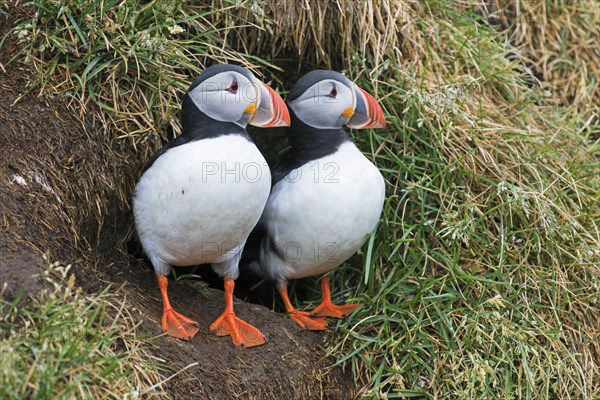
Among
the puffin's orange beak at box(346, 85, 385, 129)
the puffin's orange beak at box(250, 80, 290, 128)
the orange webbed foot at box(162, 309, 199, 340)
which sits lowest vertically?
the orange webbed foot at box(162, 309, 199, 340)

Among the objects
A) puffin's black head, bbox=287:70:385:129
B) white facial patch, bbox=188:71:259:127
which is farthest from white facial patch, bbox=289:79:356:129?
white facial patch, bbox=188:71:259:127

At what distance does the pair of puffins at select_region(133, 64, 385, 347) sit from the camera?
11.9 feet

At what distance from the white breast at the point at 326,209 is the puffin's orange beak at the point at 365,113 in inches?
5.0

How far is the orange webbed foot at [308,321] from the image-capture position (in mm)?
4184

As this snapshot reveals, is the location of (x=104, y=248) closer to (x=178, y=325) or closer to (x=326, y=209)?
(x=178, y=325)

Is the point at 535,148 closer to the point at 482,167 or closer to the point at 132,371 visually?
the point at 482,167

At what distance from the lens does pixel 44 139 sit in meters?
3.90

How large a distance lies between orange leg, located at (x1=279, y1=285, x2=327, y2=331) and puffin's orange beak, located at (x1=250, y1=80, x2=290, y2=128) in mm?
965

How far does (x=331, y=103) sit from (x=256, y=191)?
0.70m

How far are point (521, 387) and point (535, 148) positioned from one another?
1522 millimetres

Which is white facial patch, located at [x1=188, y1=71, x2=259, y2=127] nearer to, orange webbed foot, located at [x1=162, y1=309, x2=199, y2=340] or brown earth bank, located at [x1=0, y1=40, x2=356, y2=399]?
brown earth bank, located at [x1=0, y1=40, x2=356, y2=399]

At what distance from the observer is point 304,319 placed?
4.23 m

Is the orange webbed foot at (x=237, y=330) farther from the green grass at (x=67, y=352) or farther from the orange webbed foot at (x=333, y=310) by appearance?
the green grass at (x=67, y=352)

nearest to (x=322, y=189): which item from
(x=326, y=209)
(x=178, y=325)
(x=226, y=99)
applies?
(x=326, y=209)
